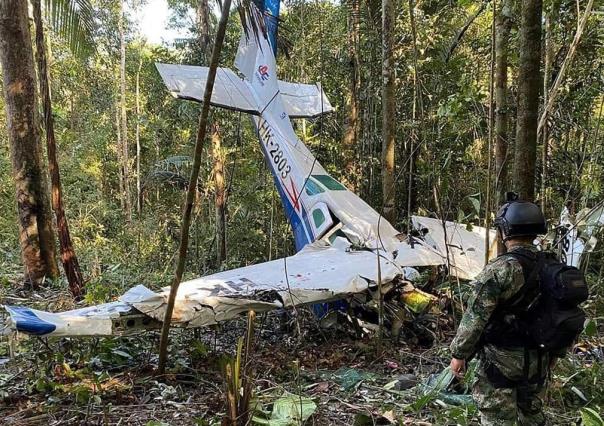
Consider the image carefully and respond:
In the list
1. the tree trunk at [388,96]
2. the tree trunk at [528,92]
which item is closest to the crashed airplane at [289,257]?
the tree trunk at [388,96]

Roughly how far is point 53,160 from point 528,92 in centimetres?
668

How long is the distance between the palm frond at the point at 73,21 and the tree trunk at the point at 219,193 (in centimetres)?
466

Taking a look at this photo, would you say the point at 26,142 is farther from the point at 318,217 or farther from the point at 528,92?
the point at 528,92

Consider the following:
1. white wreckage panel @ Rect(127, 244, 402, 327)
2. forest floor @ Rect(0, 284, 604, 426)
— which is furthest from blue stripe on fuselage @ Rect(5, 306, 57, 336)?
white wreckage panel @ Rect(127, 244, 402, 327)

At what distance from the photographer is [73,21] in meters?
8.23

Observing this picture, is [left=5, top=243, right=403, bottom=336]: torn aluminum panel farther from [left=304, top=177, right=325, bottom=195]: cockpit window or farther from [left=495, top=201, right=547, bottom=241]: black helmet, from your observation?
[left=495, top=201, right=547, bottom=241]: black helmet

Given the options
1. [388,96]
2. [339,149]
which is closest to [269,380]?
[388,96]

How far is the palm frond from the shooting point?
800 centimetres

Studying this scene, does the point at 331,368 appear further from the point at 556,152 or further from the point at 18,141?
the point at 556,152

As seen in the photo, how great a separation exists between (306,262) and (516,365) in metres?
3.75

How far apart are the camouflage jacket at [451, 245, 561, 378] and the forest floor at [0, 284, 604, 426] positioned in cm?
73

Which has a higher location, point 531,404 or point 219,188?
point 219,188

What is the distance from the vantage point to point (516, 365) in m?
2.92

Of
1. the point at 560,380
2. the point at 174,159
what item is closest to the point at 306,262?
the point at 560,380
